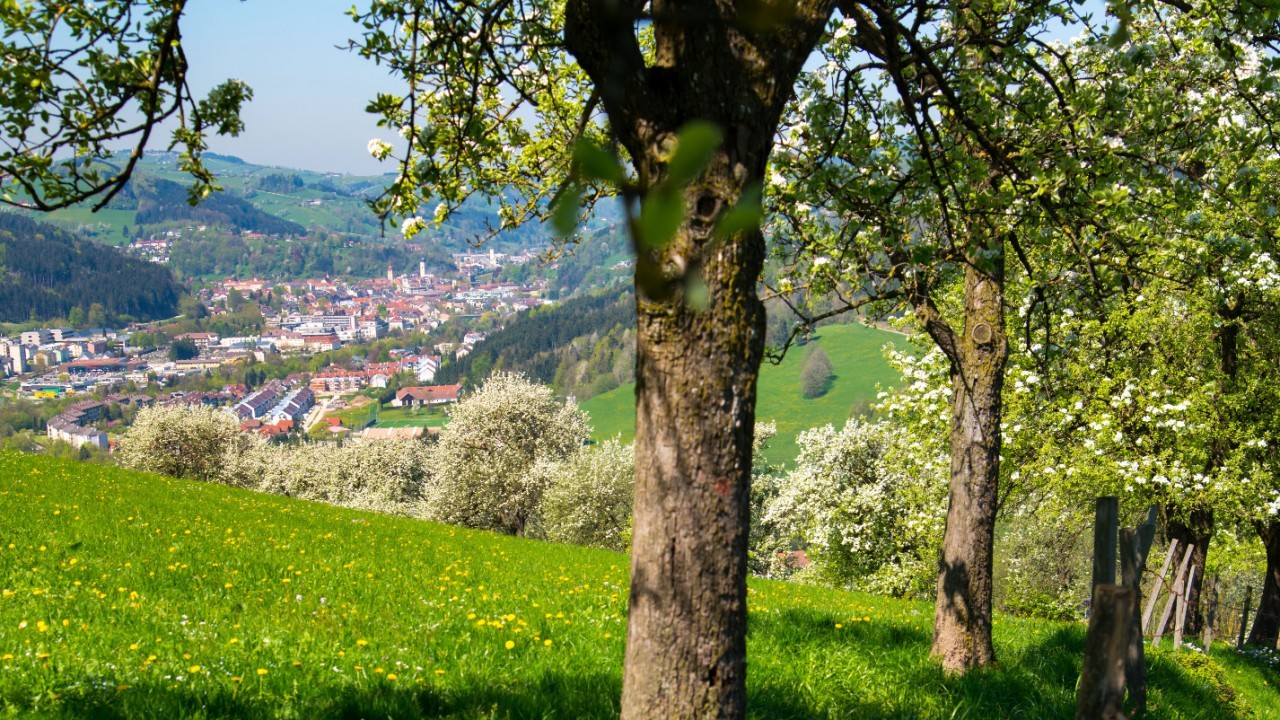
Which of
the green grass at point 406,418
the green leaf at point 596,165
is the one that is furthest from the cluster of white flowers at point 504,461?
the green grass at point 406,418

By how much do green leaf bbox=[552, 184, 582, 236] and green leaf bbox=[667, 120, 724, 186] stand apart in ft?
0.26

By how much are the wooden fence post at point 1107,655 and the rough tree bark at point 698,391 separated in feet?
3.19

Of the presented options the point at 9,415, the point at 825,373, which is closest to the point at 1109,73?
the point at 825,373

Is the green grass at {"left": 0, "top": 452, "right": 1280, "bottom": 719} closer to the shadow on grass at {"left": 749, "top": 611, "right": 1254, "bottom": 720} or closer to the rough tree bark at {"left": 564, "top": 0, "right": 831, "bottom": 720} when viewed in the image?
the shadow on grass at {"left": 749, "top": 611, "right": 1254, "bottom": 720}

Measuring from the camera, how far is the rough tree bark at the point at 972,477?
587 cm

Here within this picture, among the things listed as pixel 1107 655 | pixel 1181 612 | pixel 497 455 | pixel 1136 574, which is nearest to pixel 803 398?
pixel 497 455

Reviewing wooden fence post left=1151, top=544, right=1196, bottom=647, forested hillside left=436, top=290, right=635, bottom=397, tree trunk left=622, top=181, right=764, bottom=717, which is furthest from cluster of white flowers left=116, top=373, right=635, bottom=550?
forested hillside left=436, top=290, right=635, bottom=397

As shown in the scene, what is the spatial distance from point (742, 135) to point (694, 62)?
235 millimetres

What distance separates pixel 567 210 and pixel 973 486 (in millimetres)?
6043

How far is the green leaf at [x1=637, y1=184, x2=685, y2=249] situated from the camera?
614mm

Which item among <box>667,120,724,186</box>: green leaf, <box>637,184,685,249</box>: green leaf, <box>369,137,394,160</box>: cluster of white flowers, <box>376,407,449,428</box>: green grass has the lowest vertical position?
<box>376,407,449,428</box>: green grass

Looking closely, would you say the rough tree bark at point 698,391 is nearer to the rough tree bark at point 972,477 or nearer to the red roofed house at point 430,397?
the rough tree bark at point 972,477

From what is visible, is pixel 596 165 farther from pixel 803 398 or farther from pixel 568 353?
pixel 568 353

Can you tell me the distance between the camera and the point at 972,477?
6.00 meters
